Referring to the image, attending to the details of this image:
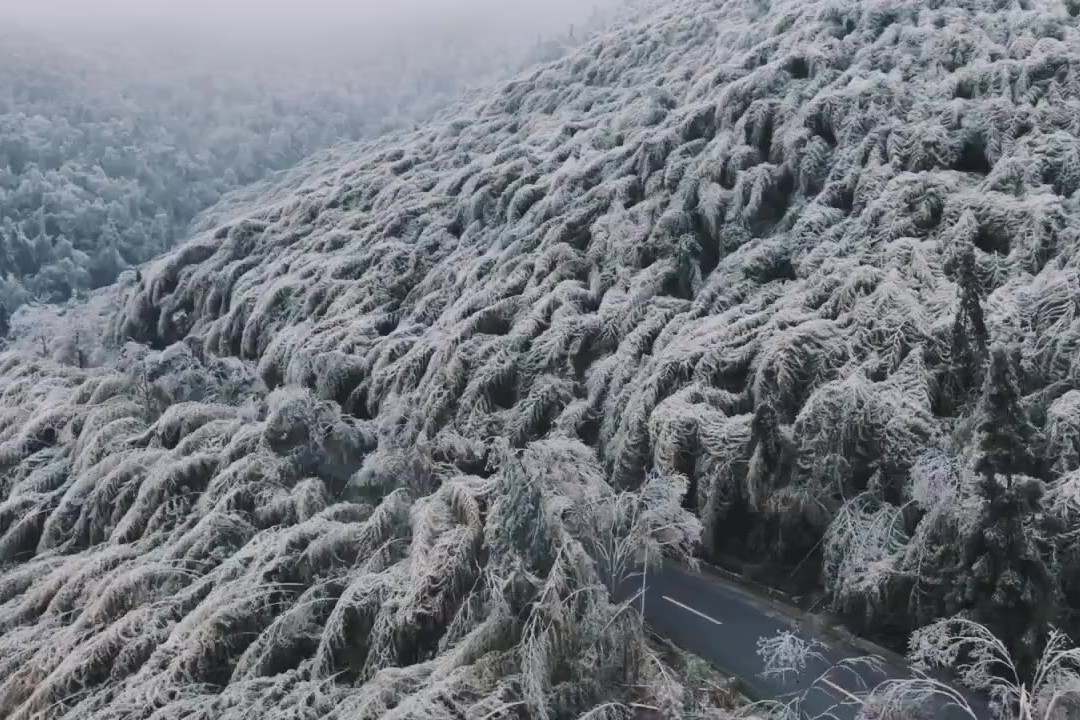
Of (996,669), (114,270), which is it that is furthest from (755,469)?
(114,270)

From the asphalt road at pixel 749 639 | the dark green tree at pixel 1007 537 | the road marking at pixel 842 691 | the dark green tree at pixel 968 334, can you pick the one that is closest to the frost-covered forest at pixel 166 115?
the dark green tree at pixel 968 334

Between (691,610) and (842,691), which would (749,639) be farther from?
(842,691)

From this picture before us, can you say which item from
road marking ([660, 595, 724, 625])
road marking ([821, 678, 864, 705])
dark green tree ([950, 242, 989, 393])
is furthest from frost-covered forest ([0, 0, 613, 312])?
road marking ([821, 678, 864, 705])

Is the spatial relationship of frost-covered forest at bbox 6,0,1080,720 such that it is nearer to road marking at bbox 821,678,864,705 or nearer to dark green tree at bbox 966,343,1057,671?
dark green tree at bbox 966,343,1057,671

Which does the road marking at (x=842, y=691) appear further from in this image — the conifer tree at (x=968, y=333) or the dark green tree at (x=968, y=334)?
the conifer tree at (x=968, y=333)

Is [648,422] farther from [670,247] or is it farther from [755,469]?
[670,247]
